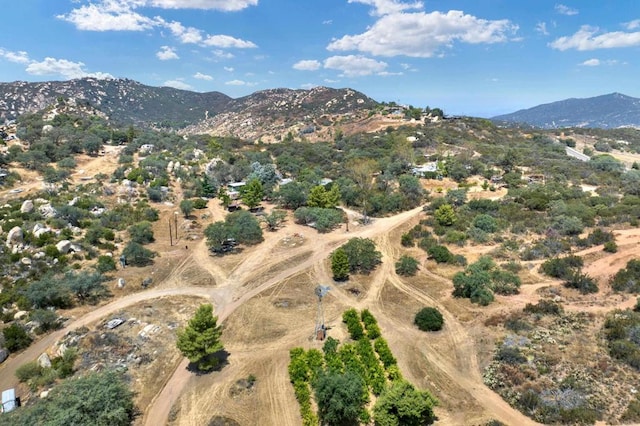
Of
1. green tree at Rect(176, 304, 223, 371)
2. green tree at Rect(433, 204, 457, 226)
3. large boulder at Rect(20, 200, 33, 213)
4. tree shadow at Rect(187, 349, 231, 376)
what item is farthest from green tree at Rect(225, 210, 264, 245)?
large boulder at Rect(20, 200, 33, 213)

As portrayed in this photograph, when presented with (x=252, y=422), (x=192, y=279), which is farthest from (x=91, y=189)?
(x=252, y=422)

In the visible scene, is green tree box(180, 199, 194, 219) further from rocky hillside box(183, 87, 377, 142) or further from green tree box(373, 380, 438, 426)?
rocky hillside box(183, 87, 377, 142)

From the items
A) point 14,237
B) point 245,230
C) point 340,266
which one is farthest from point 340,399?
point 14,237

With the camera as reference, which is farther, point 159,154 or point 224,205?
point 159,154

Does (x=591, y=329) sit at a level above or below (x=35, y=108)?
below

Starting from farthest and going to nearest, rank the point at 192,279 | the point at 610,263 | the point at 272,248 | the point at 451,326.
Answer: the point at 272,248
the point at 192,279
the point at 610,263
the point at 451,326

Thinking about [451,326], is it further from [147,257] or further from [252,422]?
[147,257]

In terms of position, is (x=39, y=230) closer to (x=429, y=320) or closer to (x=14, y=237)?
(x=14, y=237)
